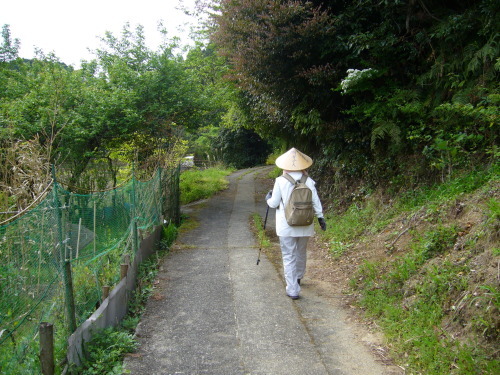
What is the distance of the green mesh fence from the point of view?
119 inches

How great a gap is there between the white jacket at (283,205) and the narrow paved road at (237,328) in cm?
84

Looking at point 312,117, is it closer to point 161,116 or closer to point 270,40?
point 270,40

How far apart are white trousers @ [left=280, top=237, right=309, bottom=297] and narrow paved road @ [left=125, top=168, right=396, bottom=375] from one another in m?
0.17

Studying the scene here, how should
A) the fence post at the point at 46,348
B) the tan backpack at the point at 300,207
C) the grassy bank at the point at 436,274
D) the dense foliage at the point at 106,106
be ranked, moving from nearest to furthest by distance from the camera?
the fence post at the point at 46,348
the grassy bank at the point at 436,274
the tan backpack at the point at 300,207
the dense foliage at the point at 106,106

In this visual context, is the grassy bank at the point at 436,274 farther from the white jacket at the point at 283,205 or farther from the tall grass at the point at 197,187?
the tall grass at the point at 197,187

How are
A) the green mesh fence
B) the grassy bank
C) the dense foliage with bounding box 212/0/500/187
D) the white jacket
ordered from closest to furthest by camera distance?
the green mesh fence < the grassy bank < the white jacket < the dense foliage with bounding box 212/0/500/187

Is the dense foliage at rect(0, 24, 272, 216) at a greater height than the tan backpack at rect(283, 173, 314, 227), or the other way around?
the dense foliage at rect(0, 24, 272, 216)

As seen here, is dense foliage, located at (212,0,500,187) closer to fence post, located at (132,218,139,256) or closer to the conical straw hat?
the conical straw hat

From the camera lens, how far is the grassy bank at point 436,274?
322 centimetres

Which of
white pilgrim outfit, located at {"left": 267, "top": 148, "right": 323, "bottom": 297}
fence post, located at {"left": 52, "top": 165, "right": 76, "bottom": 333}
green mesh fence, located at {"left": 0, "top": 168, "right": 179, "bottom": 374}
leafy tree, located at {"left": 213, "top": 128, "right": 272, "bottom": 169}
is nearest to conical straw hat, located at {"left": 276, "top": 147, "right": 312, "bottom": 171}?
white pilgrim outfit, located at {"left": 267, "top": 148, "right": 323, "bottom": 297}

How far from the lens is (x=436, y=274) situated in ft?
13.3

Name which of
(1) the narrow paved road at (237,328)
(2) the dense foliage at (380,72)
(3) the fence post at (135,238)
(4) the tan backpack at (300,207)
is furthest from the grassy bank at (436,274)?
(3) the fence post at (135,238)

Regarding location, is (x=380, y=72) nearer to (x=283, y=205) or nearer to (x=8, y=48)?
(x=283, y=205)

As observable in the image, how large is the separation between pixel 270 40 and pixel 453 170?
13.1ft
